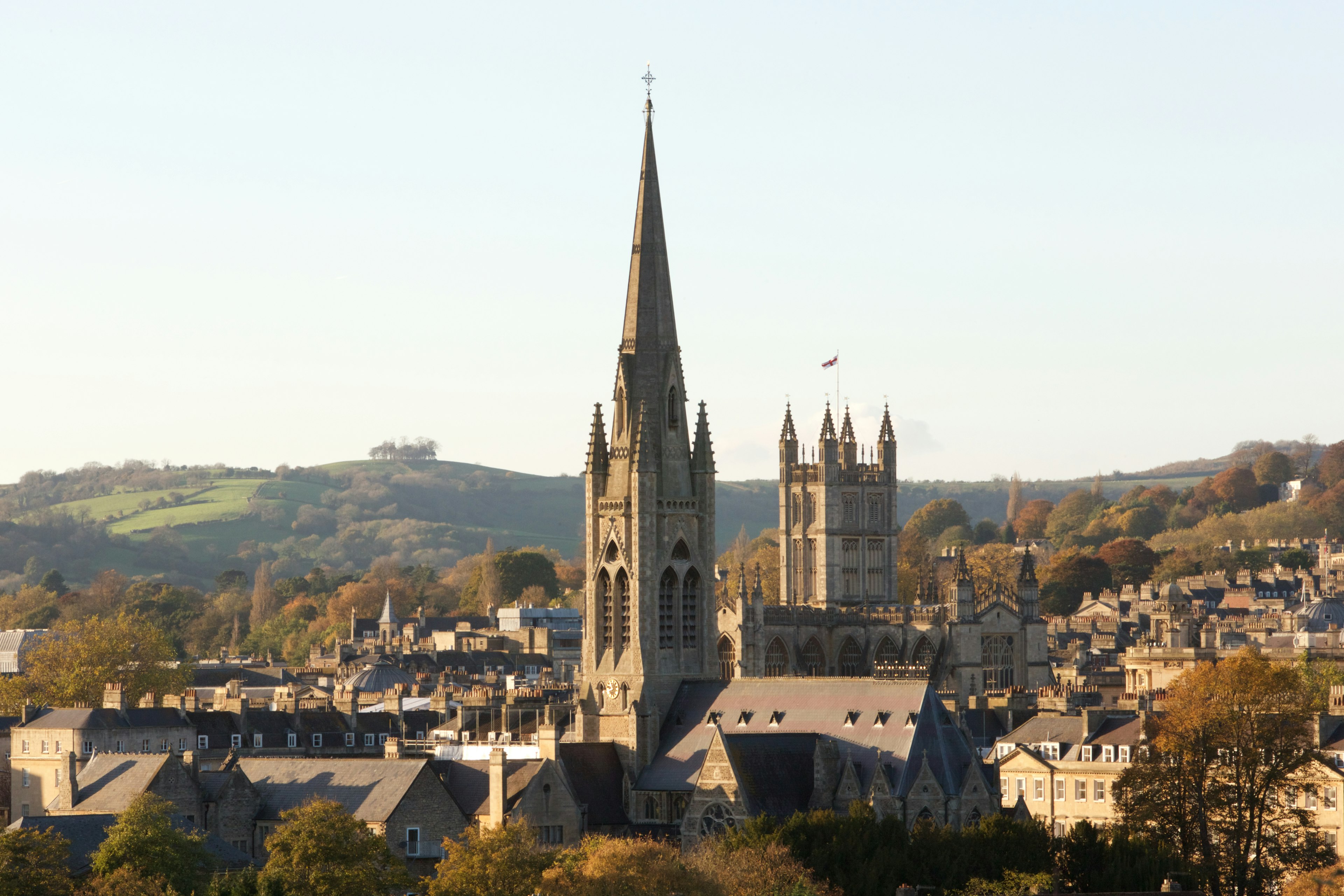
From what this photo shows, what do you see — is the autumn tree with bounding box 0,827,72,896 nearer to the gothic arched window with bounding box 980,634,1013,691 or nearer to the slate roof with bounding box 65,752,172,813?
the slate roof with bounding box 65,752,172,813

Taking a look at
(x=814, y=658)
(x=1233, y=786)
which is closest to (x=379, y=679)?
(x=814, y=658)

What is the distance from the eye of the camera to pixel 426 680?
549 feet

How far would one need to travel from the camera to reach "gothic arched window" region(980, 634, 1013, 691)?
141 metres

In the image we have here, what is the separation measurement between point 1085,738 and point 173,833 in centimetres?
4197

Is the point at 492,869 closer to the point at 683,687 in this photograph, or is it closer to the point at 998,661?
the point at 683,687

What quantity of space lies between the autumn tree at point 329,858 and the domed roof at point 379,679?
A: 262 ft

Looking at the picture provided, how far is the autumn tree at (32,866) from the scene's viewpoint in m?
68.0

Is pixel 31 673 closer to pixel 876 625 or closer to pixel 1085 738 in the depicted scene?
pixel 876 625

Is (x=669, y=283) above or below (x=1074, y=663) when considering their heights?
above

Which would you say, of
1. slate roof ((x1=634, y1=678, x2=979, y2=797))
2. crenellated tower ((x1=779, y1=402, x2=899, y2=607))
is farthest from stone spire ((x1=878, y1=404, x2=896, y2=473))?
slate roof ((x1=634, y1=678, x2=979, y2=797))

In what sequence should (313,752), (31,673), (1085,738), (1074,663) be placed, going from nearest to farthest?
(1085,738), (313,752), (31,673), (1074,663)

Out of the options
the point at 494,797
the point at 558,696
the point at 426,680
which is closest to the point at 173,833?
the point at 494,797

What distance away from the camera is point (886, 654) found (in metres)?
141

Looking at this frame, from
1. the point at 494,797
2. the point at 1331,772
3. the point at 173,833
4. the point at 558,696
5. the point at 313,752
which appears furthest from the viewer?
the point at 558,696
